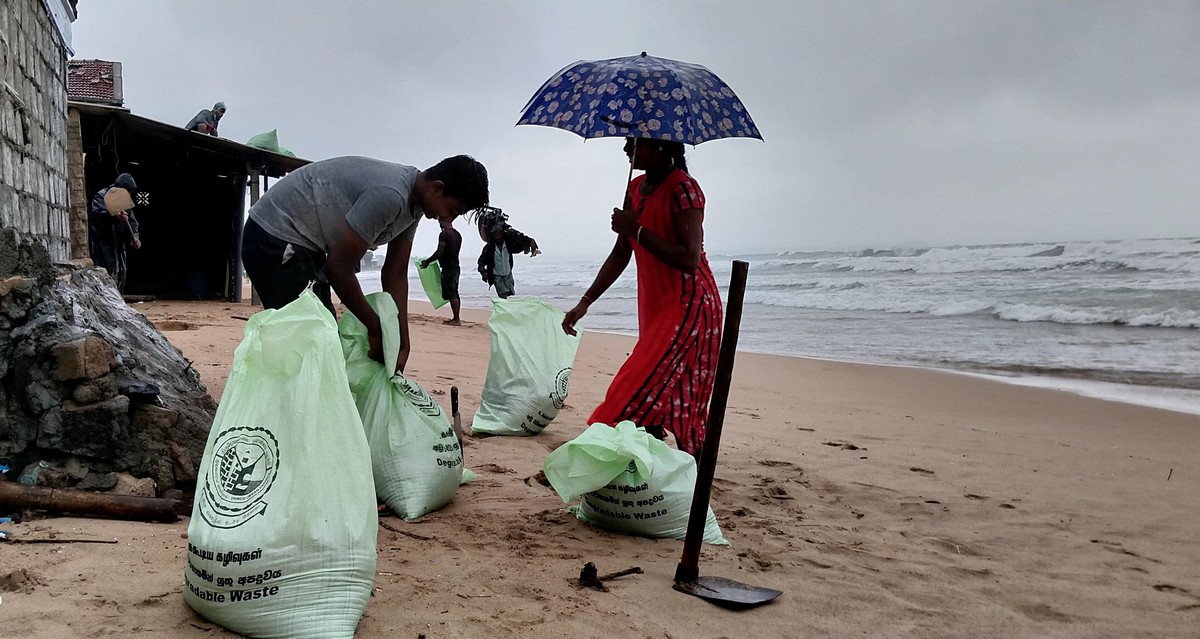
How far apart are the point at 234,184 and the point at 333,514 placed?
11.4m

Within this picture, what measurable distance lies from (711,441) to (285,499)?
1064 millimetres

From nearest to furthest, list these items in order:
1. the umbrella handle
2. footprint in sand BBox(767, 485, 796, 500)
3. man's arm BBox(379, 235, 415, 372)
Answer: the umbrella handle
man's arm BBox(379, 235, 415, 372)
footprint in sand BBox(767, 485, 796, 500)

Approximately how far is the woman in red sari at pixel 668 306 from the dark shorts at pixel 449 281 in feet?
22.9

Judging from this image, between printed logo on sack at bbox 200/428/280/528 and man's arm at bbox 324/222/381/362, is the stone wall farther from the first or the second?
printed logo on sack at bbox 200/428/280/528

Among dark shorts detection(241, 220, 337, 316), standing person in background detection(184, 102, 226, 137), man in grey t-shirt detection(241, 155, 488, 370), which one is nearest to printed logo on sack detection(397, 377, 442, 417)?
man in grey t-shirt detection(241, 155, 488, 370)

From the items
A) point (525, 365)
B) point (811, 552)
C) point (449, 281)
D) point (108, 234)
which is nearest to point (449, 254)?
point (449, 281)

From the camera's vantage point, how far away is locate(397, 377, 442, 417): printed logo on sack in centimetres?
→ 267

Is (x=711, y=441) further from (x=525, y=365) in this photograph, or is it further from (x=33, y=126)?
(x=33, y=126)

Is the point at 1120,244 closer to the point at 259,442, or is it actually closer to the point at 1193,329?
the point at 1193,329

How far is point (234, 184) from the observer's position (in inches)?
463

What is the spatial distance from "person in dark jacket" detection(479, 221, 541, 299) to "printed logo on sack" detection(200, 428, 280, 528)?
741 centimetres

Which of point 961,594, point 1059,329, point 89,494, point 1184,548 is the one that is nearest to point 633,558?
point 961,594

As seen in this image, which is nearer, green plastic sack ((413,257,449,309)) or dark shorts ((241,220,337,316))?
dark shorts ((241,220,337,316))

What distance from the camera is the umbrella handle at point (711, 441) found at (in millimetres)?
2116
